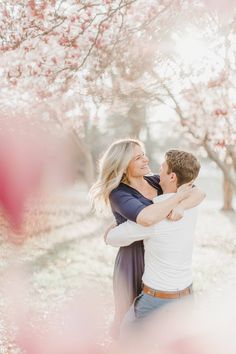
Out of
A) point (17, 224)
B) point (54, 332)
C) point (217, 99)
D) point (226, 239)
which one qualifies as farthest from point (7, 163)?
point (54, 332)

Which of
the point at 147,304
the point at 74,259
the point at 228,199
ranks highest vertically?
the point at 147,304

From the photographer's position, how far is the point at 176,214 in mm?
3445

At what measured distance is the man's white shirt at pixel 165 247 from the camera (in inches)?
137

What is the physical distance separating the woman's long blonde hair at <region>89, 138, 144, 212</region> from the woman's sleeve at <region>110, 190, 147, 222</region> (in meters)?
0.07

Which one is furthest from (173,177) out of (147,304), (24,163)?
(24,163)

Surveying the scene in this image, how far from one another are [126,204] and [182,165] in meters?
0.43

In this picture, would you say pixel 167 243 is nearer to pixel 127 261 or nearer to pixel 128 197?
pixel 128 197

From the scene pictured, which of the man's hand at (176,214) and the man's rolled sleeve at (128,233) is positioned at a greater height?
the man's hand at (176,214)

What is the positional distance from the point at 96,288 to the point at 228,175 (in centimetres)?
707

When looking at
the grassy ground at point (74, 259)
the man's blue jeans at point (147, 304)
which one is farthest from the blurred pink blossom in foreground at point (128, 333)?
the grassy ground at point (74, 259)

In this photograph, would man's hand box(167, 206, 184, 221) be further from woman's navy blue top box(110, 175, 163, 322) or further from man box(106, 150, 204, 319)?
woman's navy blue top box(110, 175, 163, 322)

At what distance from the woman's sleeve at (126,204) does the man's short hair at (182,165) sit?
0.30 metres

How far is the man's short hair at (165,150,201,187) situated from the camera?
3.52 m

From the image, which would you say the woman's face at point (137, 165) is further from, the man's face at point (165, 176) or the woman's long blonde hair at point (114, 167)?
the man's face at point (165, 176)
